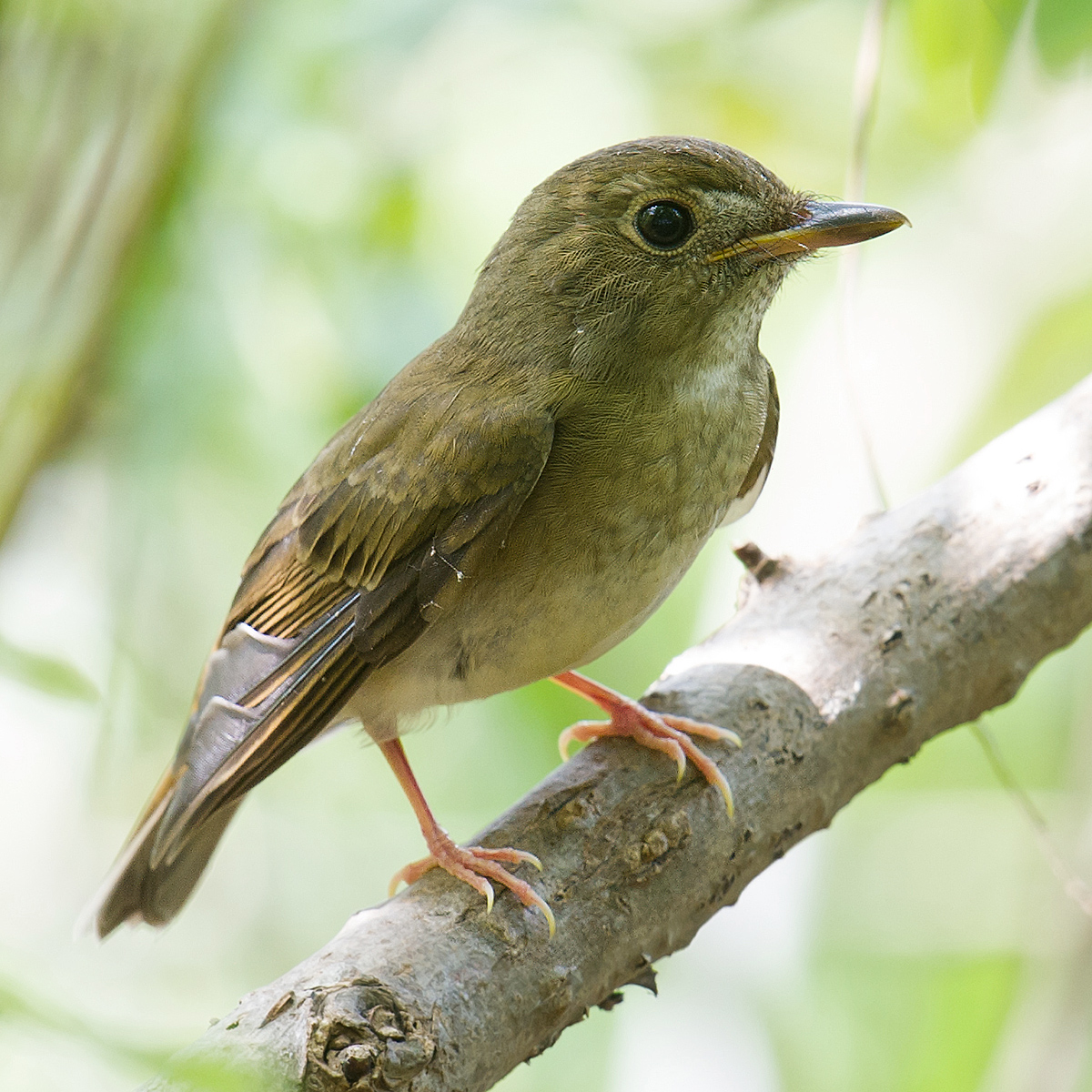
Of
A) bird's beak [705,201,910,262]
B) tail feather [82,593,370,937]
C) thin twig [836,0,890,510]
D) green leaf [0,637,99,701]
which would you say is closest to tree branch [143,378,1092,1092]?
thin twig [836,0,890,510]

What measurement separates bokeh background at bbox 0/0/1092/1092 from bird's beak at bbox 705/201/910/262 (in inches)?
13.2

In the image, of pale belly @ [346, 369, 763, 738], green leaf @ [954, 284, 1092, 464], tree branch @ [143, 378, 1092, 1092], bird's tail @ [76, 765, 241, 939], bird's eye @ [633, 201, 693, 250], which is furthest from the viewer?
green leaf @ [954, 284, 1092, 464]

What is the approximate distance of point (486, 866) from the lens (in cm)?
268

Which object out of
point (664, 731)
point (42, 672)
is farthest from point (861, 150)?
point (42, 672)

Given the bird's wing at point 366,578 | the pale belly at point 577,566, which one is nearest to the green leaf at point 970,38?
the pale belly at point 577,566

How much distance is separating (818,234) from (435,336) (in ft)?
4.10

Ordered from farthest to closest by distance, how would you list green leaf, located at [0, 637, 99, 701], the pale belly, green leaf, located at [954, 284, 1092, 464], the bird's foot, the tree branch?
1. green leaf, located at [954, 284, 1092, 464]
2. the pale belly
3. the bird's foot
4. the tree branch
5. green leaf, located at [0, 637, 99, 701]

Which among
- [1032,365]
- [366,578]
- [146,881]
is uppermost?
[1032,365]

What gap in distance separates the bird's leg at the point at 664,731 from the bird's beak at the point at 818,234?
1.10 m

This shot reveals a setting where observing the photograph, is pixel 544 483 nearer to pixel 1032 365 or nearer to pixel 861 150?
pixel 861 150

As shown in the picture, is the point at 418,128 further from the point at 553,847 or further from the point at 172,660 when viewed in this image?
the point at 553,847

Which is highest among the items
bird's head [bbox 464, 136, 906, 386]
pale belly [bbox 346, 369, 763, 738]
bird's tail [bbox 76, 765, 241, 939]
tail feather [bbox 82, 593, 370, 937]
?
bird's head [bbox 464, 136, 906, 386]

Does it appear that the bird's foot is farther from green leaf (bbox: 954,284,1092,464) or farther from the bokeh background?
green leaf (bbox: 954,284,1092,464)

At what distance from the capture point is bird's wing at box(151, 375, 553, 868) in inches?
112
